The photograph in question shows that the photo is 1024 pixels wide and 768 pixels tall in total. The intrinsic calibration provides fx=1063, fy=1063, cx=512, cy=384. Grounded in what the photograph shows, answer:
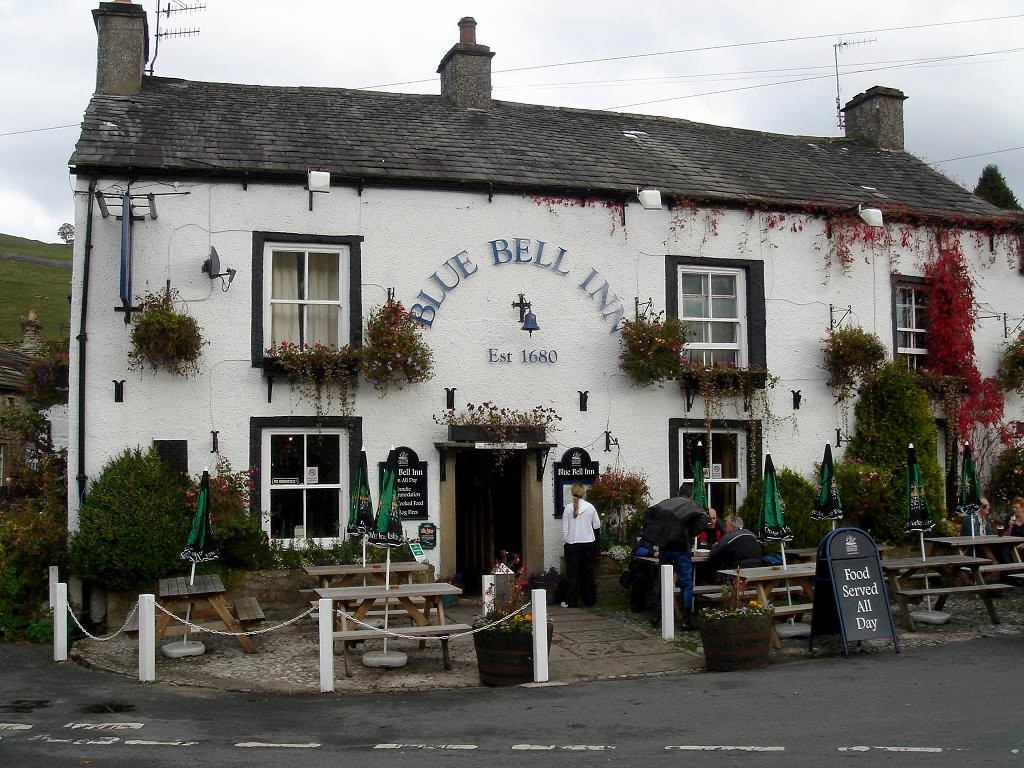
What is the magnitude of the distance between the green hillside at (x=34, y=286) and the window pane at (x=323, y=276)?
32334mm

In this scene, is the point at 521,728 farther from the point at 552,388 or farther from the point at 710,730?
the point at 552,388

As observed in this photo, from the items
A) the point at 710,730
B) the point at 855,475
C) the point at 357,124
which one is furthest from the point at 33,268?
the point at 710,730

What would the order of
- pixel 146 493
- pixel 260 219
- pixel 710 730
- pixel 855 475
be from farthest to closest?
1. pixel 855 475
2. pixel 260 219
3. pixel 146 493
4. pixel 710 730

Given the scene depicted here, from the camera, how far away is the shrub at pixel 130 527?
481 inches

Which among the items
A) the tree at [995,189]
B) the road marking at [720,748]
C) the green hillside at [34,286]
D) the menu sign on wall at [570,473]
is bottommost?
the road marking at [720,748]

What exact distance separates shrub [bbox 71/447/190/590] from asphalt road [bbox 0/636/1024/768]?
2.05 m

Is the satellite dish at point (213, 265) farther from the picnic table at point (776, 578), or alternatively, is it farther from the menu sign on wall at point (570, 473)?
the picnic table at point (776, 578)

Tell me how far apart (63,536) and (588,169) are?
875 cm

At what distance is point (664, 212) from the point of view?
15352mm

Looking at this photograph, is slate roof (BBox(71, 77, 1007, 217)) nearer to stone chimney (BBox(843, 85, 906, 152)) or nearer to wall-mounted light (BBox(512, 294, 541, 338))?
stone chimney (BBox(843, 85, 906, 152))

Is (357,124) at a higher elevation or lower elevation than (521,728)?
higher

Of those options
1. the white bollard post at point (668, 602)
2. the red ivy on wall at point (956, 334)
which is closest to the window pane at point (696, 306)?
the red ivy on wall at point (956, 334)

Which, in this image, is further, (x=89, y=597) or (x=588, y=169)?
(x=588, y=169)

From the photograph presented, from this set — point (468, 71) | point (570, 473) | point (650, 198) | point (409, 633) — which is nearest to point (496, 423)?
point (570, 473)
